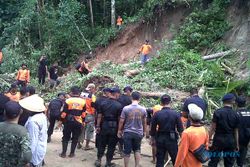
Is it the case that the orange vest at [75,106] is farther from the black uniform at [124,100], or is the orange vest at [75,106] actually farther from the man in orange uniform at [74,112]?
the black uniform at [124,100]

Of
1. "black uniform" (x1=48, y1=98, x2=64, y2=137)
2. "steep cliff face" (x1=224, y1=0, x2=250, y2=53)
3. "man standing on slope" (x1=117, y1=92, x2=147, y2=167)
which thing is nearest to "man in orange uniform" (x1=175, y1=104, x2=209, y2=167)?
"man standing on slope" (x1=117, y1=92, x2=147, y2=167)

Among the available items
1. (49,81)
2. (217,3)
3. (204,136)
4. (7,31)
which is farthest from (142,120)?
(7,31)

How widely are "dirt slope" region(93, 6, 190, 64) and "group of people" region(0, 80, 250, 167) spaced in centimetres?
1364

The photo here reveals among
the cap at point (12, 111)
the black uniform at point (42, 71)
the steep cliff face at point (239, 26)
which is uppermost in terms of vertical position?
the steep cliff face at point (239, 26)

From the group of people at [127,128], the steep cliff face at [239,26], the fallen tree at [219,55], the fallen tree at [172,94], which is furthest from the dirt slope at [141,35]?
the group of people at [127,128]

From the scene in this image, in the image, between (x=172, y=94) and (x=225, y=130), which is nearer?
(x=225, y=130)

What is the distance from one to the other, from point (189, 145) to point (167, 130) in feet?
5.95

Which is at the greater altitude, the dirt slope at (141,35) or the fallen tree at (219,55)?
the dirt slope at (141,35)

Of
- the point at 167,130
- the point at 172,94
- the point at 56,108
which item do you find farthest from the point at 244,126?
the point at 172,94

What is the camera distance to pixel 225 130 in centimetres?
802

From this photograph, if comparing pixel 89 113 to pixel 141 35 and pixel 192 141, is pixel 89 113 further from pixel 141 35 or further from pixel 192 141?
pixel 141 35

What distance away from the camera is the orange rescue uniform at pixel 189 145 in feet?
19.9

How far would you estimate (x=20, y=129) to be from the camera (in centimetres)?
560

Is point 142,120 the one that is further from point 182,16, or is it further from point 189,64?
point 182,16
